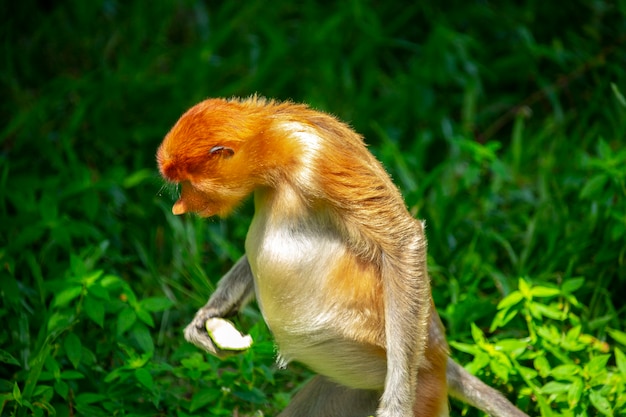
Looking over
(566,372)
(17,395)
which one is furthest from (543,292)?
(17,395)

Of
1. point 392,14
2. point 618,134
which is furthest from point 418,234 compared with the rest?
point 392,14

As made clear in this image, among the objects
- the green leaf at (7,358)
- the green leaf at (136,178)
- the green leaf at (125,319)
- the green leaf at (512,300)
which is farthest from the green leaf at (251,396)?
the green leaf at (136,178)

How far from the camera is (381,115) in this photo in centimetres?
714

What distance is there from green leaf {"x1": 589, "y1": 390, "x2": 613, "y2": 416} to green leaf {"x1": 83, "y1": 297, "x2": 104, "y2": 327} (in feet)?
7.18

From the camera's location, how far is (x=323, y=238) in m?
3.66

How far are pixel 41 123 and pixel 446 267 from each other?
10.4 feet

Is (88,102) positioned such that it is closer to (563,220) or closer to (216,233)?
(216,233)

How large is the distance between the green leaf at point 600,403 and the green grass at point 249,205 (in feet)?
0.05

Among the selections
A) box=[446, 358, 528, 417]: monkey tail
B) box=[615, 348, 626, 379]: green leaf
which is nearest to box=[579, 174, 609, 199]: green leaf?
box=[615, 348, 626, 379]: green leaf

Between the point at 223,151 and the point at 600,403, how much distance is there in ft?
6.30

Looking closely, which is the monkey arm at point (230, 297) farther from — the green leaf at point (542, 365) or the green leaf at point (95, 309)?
the green leaf at point (542, 365)

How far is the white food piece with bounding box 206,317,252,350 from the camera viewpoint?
4012 mm

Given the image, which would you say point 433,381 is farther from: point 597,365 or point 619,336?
point 619,336

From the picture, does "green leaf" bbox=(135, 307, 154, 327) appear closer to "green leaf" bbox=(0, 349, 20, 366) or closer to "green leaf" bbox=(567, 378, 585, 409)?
"green leaf" bbox=(0, 349, 20, 366)
